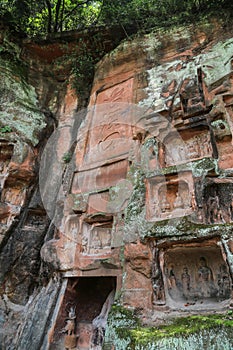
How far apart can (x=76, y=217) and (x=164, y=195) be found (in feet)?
8.35

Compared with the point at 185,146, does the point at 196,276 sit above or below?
below

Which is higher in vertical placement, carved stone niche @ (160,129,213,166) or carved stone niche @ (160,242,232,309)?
carved stone niche @ (160,129,213,166)

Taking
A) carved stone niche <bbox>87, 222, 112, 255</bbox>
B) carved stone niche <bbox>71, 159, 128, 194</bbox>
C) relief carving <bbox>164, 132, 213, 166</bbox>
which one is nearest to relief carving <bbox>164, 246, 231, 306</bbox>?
carved stone niche <bbox>87, 222, 112, 255</bbox>

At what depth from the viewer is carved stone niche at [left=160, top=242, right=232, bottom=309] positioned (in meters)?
4.21

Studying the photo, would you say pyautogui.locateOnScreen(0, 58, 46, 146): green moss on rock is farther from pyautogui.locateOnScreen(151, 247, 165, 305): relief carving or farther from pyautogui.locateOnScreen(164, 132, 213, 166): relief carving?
pyautogui.locateOnScreen(151, 247, 165, 305): relief carving

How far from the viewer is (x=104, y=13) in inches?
364

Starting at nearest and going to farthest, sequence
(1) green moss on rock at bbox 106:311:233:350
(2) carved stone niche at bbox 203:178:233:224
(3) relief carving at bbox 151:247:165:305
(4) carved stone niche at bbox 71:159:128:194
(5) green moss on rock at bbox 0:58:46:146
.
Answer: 1. (1) green moss on rock at bbox 106:311:233:350
2. (3) relief carving at bbox 151:247:165:305
3. (2) carved stone niche at bbox 203:178:233:224
4. (4) carved stone niche at bbox 71:159:128:194
5. (5) green moss on rock at bbox 0:58:46:146

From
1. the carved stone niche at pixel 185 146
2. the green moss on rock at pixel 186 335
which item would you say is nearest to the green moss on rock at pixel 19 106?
the carved stone niche at pixel 185 146

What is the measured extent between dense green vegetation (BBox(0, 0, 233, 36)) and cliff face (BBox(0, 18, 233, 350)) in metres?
0.52

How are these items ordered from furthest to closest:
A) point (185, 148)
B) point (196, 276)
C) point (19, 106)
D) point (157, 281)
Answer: point (19, 106) < point (185, 148) < point (196, 276) < point (157, 281)

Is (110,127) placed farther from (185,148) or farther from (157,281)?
(157,281)

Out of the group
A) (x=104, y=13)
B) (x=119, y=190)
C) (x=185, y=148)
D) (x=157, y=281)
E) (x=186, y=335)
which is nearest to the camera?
(x=186, y=335)

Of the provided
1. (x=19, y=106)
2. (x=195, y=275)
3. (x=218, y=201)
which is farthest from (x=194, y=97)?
(x=19, y=106)

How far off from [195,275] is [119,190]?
242 cm
